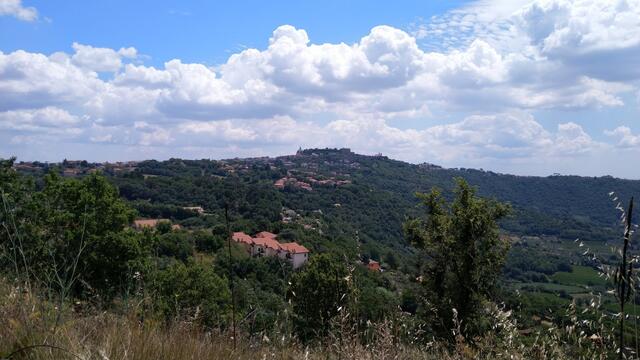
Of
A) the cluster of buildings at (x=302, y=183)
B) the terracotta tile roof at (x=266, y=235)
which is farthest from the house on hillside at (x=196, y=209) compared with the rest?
the cluster of buildings at (x=302, y=183)

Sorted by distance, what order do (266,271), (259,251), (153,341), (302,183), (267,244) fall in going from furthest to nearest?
(302,183)
(267,244)
(259,251)
(266,271)
(153,341)

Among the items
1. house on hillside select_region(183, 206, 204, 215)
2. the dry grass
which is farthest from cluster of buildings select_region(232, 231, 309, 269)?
the dry grass

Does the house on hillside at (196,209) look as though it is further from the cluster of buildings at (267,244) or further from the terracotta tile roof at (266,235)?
the terracotta tile roof at (266,235)

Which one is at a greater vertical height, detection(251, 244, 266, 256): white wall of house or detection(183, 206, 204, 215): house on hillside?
detection(251, 244, 266, 256): white wall of house

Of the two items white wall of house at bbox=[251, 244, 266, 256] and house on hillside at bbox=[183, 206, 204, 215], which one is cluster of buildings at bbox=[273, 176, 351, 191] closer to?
house on hillside at bbox=[183, 206, 204, 215]

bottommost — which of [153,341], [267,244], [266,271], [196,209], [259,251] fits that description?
[267,244]

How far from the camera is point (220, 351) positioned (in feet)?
8.38

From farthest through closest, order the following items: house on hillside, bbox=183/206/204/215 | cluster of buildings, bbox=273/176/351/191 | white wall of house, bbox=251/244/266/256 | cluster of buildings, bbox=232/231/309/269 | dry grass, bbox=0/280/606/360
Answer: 1. cluster of buildings, bbox=273/176/351/191
2. house on hillside, bbox=183/206/204/215
3. cluster of buildings, bbox=232/231/309/269
4. white wall of house, bbox=251/244/266/256
5. dry grass, bbox=0/280/606/360

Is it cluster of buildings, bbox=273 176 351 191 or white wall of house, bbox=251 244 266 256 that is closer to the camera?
Answer: white wall of house, bbox=251 244 266 256

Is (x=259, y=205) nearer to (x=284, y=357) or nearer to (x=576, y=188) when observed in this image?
(x=284, y=357)

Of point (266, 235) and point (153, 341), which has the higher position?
point (153, 341)

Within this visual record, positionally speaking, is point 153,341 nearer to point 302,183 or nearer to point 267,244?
point 267,244

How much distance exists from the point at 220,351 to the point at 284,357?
38 cm

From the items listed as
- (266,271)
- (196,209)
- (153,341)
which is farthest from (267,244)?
(153,341)
